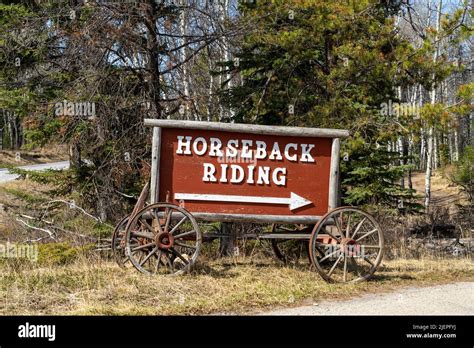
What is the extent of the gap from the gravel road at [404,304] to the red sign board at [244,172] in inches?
65.9

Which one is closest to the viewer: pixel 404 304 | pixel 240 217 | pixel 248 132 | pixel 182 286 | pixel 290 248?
pixel 404 304

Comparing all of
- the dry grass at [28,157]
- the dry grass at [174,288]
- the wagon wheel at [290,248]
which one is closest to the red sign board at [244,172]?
the dry grass at [174,288]

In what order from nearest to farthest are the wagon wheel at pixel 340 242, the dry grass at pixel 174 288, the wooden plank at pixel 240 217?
the dry grass at pixel 174 288 < the wooden plank at pixel 240 217 < the wagon wheel at pixel 340 242

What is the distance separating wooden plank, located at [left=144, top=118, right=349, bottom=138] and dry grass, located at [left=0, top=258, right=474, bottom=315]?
2.17 meters

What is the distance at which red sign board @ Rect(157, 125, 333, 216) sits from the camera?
8039 mm

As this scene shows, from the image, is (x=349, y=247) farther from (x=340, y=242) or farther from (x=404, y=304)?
(x=404, y=304)

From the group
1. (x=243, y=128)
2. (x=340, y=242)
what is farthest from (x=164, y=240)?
(x=340, y=242)

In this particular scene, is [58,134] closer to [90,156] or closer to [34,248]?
[90,156]

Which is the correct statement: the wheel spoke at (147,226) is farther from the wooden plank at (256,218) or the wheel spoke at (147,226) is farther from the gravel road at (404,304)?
the gravel road at (404,304)

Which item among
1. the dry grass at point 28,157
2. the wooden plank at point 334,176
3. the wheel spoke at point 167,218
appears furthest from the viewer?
the dry grass at point 28,157

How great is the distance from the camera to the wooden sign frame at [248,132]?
795 cm

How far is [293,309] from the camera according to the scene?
6590mm

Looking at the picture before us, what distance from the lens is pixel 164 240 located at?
787cm

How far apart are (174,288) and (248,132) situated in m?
2.55
